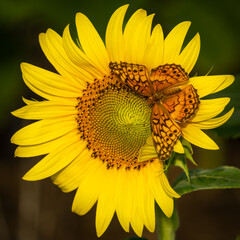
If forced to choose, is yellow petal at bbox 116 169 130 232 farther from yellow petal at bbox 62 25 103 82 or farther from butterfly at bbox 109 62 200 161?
yellow petal at bbox 62 25 103 82

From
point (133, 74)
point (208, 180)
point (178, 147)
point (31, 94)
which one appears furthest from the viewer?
point (31, 94)

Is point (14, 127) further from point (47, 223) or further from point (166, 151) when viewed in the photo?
point (166, 151)

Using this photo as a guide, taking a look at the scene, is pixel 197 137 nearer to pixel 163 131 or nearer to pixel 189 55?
pixel 163 131

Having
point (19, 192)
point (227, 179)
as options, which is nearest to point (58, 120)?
point (227, 179)

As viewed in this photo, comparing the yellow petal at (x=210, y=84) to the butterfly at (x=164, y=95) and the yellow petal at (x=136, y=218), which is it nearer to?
the butterfly at (x=164, y=95)

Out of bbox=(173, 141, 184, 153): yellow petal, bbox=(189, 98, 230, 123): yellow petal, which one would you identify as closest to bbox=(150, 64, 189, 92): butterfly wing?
bbox=(189, 98, 230, 123): yellow petal

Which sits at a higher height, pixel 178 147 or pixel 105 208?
pixel 178 147

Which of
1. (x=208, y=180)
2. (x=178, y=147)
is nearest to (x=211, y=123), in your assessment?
(x=178, y=147)
